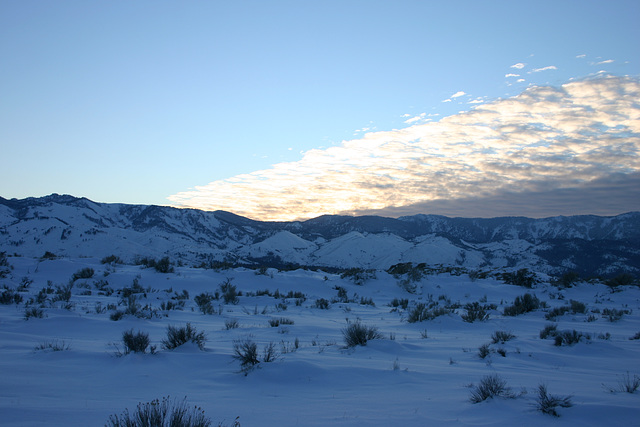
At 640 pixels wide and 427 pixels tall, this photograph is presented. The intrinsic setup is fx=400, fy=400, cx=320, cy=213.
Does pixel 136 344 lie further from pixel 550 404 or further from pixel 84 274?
pixel 84 274

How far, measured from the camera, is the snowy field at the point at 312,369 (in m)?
3.54

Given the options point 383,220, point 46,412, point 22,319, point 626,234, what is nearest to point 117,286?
point 22,319

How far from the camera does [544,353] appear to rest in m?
6.58

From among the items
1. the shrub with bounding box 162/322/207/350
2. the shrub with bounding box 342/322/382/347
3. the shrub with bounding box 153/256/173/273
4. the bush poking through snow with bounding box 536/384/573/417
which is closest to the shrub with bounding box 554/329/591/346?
the shrub with bounding box 342/322/382/347

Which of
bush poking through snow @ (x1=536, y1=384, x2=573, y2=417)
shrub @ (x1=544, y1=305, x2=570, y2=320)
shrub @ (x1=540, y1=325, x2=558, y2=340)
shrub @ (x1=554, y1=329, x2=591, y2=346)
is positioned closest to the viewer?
bush poking through snow @ (x1=536, y1=384, x2=573, y2=417)

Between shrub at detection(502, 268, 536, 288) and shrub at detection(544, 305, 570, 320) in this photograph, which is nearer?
shrub at detection(544, 305, 570, 320)

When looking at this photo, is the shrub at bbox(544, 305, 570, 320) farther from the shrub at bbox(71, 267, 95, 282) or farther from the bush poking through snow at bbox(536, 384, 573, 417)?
the shrub at bbox(71, 267, 95, 282)

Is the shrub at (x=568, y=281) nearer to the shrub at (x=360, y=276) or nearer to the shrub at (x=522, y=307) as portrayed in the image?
the shrub at (x=522, y=307)

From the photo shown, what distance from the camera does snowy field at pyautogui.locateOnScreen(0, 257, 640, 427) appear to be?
354 centimetres

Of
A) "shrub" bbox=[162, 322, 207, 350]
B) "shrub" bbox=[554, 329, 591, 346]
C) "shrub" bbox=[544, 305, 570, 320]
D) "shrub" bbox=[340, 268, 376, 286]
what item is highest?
"shrub" bbox=[162, 322, 207, 350]

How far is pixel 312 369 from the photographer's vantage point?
5133 mm

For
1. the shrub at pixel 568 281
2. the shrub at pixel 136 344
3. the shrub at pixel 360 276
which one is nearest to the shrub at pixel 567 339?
the shrub at pixel 136 344

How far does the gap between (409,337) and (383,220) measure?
615 ft

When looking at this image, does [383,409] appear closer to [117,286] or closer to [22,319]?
[22,319]
